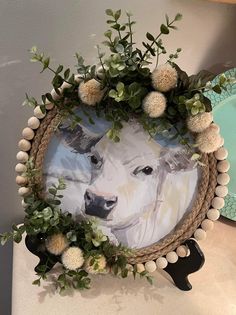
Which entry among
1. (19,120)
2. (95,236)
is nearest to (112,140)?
(95,236)

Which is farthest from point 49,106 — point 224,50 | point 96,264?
point 224,50

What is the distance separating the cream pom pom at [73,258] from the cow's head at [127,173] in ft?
0.22

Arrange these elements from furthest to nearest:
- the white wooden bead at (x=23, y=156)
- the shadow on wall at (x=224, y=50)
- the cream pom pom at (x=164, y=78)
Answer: the shadow on wall at (x=224, y=50)
the white wooden bead at (x=23, y=156)
the cream pom pom at (x=164, y=78)

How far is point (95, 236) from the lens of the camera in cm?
72

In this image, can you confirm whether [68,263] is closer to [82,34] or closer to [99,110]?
[99,110]

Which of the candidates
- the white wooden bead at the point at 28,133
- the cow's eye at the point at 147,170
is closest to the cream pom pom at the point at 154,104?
the cow's eye at the point at 147,170

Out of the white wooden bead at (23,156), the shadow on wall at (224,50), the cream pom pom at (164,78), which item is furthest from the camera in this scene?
the shadow on wall at (224,50)

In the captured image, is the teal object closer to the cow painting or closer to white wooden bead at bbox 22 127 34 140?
the cow painting

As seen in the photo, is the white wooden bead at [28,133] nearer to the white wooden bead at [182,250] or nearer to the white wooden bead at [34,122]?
the white wooden bead at [34,122]

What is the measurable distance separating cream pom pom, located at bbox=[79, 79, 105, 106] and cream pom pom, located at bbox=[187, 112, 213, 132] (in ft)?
0.47

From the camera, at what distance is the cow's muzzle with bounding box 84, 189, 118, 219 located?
0.73m

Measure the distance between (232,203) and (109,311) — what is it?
12.7 inches

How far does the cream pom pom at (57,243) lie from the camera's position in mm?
723

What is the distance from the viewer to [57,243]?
2.37 feet
